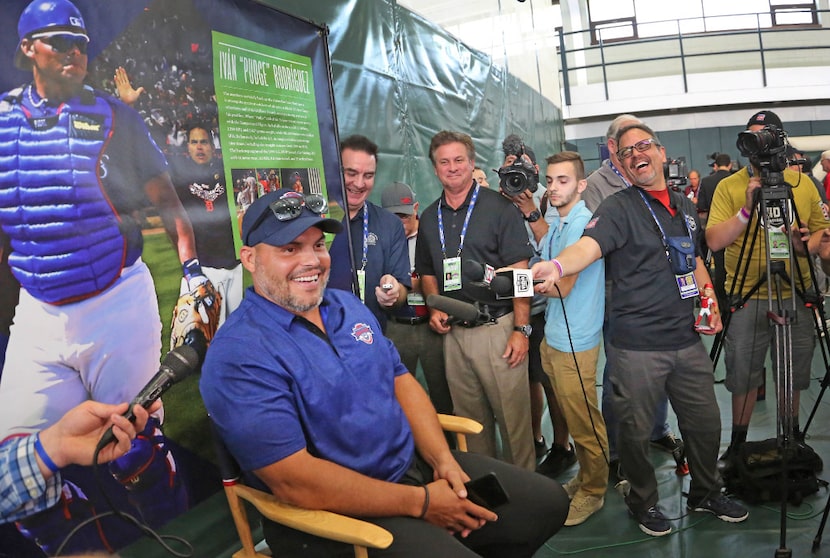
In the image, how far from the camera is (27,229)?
1405mm

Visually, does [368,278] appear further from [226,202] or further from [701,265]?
[701,265]

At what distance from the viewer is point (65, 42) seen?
1.48 metres

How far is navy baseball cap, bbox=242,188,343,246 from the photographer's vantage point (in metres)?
1.59

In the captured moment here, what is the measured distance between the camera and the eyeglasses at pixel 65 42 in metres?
1.45

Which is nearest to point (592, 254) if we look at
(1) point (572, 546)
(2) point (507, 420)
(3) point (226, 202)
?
(2) point (507, 420)

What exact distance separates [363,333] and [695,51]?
11.1 meters

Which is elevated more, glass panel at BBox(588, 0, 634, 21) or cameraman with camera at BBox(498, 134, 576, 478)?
glass panel at BBox(588, 0, 634, 21)

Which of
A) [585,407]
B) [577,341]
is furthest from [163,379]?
[585,407]

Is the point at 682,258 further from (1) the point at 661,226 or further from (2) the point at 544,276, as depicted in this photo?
(2) the point at 544,276

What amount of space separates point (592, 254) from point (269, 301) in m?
1.10

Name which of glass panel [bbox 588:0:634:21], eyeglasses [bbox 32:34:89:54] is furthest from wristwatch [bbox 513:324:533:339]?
glass panel [bbox 588:0:634:21]

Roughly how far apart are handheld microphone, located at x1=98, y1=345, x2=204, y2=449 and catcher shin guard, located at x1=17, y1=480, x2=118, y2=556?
0.59 feet

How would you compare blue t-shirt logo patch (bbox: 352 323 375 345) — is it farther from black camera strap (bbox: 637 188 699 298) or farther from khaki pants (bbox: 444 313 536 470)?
black camera strap (bbox: 637 188 699 298)

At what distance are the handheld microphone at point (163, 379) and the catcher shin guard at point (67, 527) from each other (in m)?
0.18
